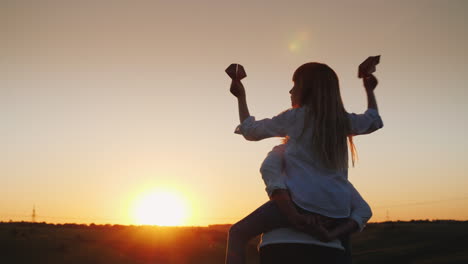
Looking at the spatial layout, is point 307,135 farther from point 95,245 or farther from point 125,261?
point 95,245

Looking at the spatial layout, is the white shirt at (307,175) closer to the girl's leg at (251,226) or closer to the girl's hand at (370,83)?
the girl's leg at (251,226)

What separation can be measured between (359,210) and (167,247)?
3771 centimetres

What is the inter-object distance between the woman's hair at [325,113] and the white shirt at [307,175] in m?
0.05

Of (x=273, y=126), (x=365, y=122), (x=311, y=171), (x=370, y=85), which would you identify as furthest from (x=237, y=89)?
(x=370, y=85)

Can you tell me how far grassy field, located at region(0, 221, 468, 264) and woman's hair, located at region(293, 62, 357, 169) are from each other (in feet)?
103

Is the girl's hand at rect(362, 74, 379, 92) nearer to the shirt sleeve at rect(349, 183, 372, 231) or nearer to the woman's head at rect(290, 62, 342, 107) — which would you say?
the woman's head at rect(290, 62, 342, 107)

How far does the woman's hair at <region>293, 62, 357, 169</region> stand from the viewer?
322 cm

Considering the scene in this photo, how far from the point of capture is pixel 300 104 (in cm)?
349

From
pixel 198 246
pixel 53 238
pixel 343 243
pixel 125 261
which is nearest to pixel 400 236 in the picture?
pixel 198 246

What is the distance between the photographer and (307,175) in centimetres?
317

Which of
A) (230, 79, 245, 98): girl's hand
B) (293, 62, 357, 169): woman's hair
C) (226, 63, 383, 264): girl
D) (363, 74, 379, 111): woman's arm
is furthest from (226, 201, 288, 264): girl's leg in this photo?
(363, 74, 379, 111): woman's arm

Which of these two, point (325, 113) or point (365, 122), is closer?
point (325, 113)

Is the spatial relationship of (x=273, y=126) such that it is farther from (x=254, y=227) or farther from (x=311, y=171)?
(x=254, y=227)

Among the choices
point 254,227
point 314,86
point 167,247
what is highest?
point 314,86
